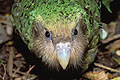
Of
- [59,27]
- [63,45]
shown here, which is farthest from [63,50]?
[59,27]

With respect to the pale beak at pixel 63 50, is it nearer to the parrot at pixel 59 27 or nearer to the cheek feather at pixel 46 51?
the parrot at pixel 59 27

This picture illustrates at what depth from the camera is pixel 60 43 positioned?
3.14 meters

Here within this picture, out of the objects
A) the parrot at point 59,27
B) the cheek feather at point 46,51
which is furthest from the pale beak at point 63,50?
the cheek feather at point 46,51

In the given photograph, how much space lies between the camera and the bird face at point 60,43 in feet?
10.2

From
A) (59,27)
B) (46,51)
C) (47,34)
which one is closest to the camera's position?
(59,27)

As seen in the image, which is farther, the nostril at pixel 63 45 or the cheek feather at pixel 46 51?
the cheek feather at pixel 46 51

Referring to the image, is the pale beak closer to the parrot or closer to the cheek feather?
the parrot

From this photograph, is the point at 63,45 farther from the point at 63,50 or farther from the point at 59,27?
the point at 59,27

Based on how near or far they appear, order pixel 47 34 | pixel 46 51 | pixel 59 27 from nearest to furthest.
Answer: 1. pixel 59 27
2. pixel 47 34
3. pixel 46 51

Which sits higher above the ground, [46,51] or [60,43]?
[60,43]

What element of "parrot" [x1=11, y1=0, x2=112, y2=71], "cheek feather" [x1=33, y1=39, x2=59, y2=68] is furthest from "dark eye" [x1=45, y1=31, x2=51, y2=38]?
"cheek feather" [x1=33, y1=39, x2=59, y2=68]

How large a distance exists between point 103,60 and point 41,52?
155 centimetres

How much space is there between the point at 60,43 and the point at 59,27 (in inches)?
7.7

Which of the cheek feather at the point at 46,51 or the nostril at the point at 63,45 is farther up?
the nostril at the point at 63,45
